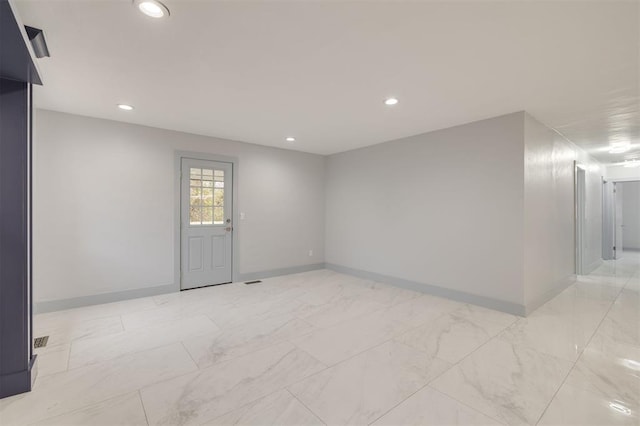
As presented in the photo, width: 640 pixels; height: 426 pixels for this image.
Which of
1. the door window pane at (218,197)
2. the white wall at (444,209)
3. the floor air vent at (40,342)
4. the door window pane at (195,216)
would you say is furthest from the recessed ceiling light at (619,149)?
the floor air vent at (40,342)

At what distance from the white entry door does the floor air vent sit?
1828mm

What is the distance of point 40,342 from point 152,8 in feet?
10.8

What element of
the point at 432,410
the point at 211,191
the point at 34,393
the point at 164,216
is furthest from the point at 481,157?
the point at 34,393

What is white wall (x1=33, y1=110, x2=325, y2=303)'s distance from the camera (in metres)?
3.67

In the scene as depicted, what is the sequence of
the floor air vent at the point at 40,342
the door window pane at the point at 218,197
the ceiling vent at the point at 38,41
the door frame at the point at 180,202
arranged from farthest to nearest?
the door window pane at the point at 218,197 → the door frame at the point at 180,202 → the floor air vent at the point at 40,342 → the ceiling vent at the point at 38,41

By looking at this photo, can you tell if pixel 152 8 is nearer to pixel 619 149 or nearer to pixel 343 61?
pixel 343 61

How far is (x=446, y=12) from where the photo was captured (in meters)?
1.82

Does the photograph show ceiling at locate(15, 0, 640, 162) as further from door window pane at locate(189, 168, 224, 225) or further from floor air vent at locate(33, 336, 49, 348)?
floor air vent at locate(33, 336, 49, 348)

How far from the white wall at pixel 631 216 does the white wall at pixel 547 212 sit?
22.4 feet

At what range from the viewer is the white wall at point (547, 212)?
368 cm

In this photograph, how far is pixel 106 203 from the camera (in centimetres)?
403

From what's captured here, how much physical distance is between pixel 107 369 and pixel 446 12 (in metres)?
3.73

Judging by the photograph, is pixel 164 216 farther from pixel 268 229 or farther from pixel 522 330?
pixel 522 330

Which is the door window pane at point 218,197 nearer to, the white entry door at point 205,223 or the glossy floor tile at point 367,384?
the white entry door at point 205,223
